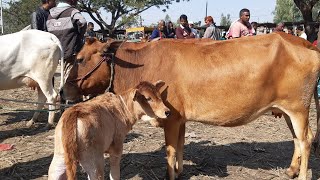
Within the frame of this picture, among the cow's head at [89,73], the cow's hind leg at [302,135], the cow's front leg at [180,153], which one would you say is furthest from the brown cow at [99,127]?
the cow's hind leg at [302,135]

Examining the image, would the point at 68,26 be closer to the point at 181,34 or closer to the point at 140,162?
the point at 140,162

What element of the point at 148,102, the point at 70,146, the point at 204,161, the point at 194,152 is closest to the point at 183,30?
the point at 194,152

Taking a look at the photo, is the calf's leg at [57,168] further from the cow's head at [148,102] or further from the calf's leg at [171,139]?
the calf's leg at [171,139]

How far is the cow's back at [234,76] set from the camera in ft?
15.8

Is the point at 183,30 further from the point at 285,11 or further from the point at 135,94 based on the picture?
the point at 285,11

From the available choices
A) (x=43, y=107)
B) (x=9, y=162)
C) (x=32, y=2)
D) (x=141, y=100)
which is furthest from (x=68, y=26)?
(x=32, y=2)

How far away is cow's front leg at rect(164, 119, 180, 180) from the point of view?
4805mm

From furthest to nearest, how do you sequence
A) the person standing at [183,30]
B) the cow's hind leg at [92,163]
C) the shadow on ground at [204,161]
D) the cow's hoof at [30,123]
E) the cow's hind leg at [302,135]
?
the person standing at [183,30], the cow's hoof at [30,123], the shadow on ground at [204,161], the cow's hind leg at [302,135], the cow's hind leg at [92,163]

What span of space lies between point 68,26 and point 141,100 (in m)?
3.24

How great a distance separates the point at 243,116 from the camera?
4965mm

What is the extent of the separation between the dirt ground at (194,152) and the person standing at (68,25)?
1694 millimetres

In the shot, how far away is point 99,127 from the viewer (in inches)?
147

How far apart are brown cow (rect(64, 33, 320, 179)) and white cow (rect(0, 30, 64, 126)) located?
7.28ft

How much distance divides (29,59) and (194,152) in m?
3.35
